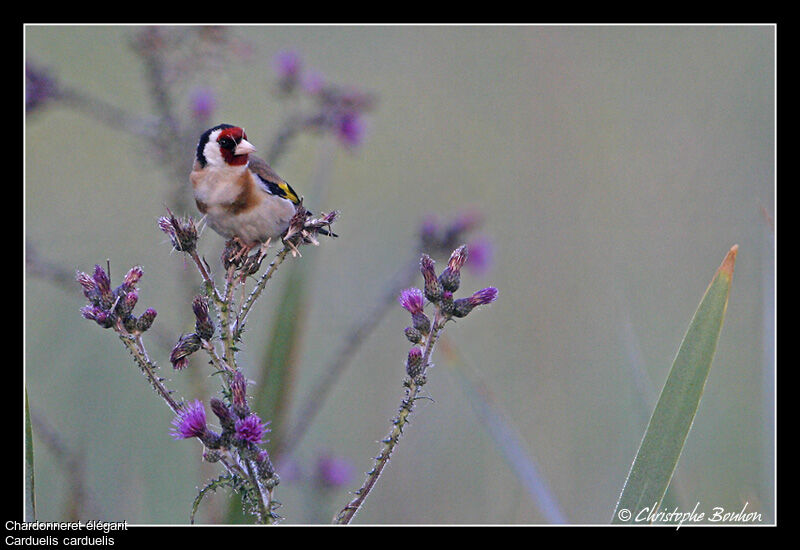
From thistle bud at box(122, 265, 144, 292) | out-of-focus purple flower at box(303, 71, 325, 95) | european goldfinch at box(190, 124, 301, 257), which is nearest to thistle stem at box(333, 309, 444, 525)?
thistle bud at box(122, 265, 144, 292)

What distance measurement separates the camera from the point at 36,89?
12.2 ft

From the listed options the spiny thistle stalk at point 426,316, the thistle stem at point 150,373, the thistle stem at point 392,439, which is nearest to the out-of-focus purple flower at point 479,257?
the spiny thistle stalk at point 426,316

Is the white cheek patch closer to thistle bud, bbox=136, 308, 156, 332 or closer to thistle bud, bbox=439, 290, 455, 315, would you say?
thistle bud, bbox=136, 308, 156, 332

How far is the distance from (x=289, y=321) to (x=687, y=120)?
17.8ft

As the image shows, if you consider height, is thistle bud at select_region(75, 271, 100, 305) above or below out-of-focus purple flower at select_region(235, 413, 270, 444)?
above

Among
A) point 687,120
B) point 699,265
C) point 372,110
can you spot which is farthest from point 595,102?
point 372,110

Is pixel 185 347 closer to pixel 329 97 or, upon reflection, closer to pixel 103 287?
pixel 103 287

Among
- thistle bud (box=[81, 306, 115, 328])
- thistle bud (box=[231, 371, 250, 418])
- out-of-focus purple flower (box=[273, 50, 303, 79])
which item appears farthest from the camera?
out-of-focus purple flower (box=[273, 50, 303, 79])

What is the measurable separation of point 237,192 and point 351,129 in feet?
3.06

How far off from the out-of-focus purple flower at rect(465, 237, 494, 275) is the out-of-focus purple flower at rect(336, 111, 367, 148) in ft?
2.85

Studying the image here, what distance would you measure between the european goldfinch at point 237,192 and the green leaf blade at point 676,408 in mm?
1641

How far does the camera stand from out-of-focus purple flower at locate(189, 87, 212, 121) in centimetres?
400

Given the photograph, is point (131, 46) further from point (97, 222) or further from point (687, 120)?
point (687, 120)

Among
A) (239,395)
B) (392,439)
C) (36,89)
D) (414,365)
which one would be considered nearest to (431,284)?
(414,365)
